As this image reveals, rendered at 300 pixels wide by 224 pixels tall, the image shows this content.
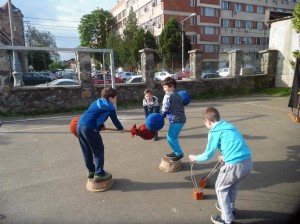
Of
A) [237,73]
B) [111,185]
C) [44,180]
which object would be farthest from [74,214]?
[237,73]

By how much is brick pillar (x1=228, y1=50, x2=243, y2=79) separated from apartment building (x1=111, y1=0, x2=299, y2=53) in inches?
890

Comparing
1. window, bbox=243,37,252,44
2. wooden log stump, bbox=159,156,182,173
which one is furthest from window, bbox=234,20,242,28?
wooden log stump, bbox=159,156,182,173

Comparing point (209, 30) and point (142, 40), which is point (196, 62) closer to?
point (142, 40)

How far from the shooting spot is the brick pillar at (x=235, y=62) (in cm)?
1443

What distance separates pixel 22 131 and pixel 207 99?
9.58m

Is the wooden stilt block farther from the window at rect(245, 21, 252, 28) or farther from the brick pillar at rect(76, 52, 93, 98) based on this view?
the window at rect(245, 21, 252, 28)

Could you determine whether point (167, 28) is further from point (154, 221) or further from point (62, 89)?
point (154, 221)

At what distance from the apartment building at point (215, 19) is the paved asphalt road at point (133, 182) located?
106ft

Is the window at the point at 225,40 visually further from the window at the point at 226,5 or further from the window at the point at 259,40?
the window at the point at 259,40

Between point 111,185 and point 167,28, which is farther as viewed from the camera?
point 167,28

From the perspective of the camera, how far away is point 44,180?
4.36 meters

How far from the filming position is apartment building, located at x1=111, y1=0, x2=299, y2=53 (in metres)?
37.3

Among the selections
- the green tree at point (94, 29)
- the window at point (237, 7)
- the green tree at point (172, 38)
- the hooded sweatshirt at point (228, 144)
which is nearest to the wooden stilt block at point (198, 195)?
the hooded sweatshirt at point (228, 144)

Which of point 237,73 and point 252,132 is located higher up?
point 237,73
